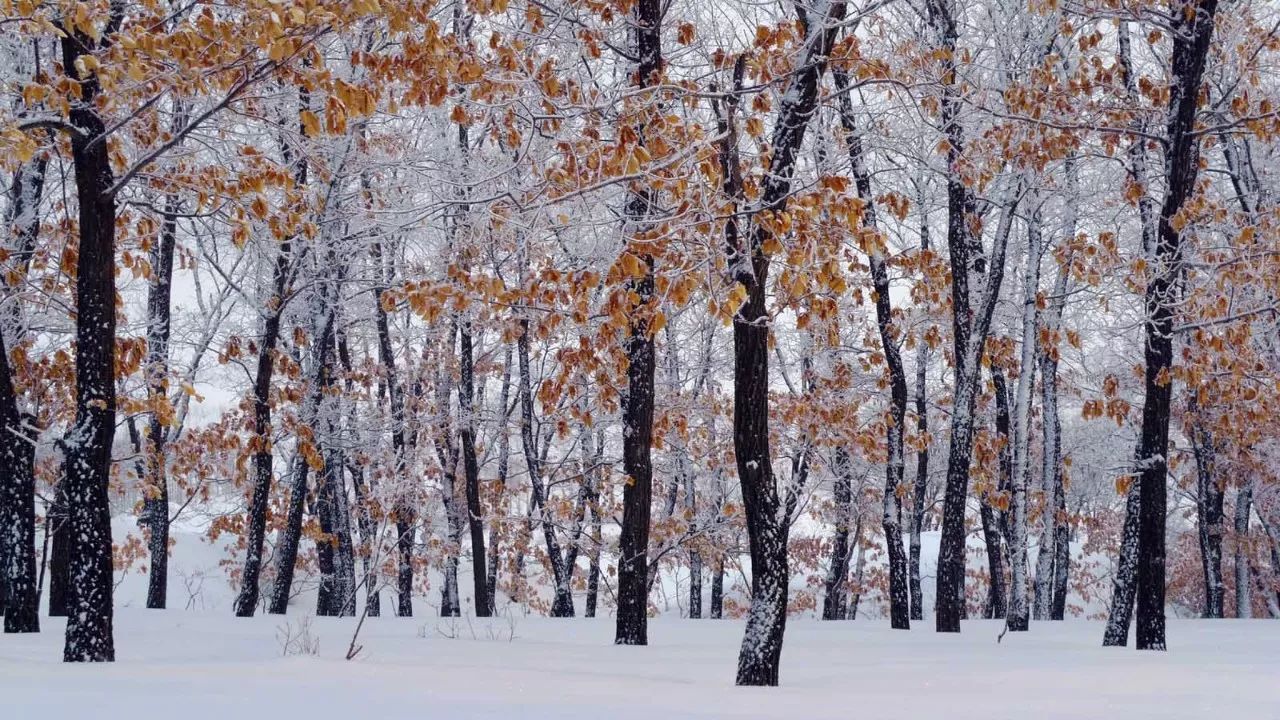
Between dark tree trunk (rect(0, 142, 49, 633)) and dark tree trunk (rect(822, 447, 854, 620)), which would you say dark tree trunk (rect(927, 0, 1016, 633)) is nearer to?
dark tree trunk (rect(822, 447, 854, 620))

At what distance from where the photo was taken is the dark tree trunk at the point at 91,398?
8.36 metres

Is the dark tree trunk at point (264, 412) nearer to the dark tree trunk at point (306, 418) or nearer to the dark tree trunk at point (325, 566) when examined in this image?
the dark tree trunk at point (306, 418)

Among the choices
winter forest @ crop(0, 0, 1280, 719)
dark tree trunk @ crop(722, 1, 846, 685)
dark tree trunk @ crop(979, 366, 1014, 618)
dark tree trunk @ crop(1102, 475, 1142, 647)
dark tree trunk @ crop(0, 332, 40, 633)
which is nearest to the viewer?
winter forest @ crop(0, 0, 1280, 719)

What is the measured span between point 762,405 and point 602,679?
2.49 m

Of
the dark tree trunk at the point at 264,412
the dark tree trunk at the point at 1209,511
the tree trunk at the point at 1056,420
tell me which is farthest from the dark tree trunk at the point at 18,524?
the dark tree trunk at the point at 1209,511

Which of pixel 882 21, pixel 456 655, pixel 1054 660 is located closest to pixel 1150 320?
pixel 1054 660

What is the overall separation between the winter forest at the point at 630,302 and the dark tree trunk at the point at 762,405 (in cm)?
3

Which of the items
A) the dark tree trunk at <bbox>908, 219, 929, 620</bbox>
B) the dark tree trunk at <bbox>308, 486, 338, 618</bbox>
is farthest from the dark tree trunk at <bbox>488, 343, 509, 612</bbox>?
the dark tree trunk at <bbox>908, 219, 929, 620</bbox>

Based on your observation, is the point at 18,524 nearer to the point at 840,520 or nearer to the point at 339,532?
the point at 339,532

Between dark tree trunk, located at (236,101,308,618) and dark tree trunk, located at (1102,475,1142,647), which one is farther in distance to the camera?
dark tree trunk, located at (236,101,308,618)

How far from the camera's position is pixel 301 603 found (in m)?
32.1

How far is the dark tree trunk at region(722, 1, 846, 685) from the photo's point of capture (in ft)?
26.4

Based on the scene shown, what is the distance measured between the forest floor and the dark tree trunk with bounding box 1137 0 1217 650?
0.82 metres

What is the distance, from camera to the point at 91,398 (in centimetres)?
843
